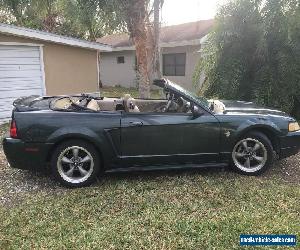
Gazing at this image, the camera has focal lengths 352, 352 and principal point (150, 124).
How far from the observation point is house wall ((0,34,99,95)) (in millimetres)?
11719

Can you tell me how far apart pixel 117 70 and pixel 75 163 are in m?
18.4

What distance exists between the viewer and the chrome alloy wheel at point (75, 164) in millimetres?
4848

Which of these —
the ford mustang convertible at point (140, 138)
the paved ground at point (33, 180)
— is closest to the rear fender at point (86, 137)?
the ford mustang convertible at point (140, 138)

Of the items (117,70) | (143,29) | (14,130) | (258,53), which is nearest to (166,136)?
(14,130)

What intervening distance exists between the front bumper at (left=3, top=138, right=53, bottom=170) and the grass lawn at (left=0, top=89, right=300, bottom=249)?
1.26 ft

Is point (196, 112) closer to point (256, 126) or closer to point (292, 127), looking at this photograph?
Result: point (256, 126)

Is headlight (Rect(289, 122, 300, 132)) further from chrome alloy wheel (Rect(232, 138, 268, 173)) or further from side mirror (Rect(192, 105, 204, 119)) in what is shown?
side mirror (Rect(192, 105, 204, 119))

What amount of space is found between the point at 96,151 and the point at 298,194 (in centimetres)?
274

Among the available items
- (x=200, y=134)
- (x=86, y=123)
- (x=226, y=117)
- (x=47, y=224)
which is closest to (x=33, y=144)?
(x=86, y=123)

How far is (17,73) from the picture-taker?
35.7ft

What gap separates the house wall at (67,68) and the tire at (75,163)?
6.95 metres

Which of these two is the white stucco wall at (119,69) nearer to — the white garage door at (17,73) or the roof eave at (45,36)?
the roof eave at (45,36)

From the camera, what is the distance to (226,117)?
5.07m

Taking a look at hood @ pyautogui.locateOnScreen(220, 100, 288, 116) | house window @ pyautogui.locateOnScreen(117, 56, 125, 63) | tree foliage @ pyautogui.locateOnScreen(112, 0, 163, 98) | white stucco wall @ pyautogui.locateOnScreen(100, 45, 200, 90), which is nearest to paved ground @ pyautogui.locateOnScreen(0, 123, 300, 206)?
hood @ pyautogui.locateOnScreen(220, 100, 288, 116)
